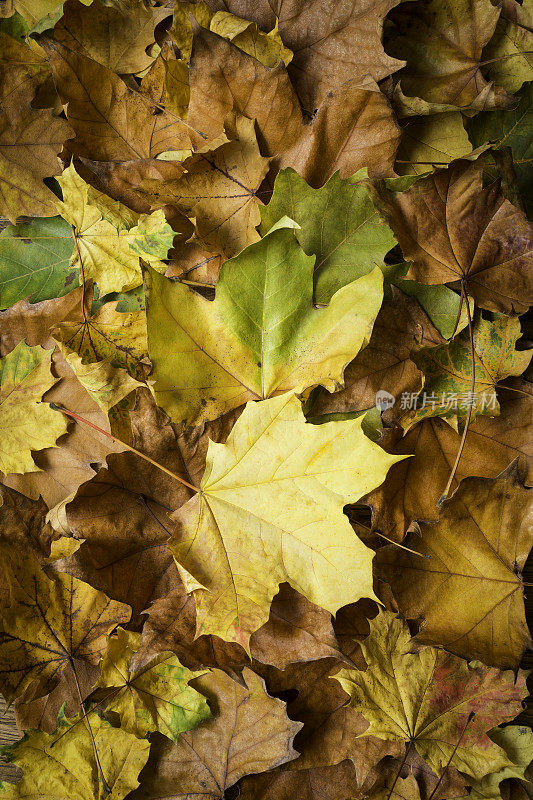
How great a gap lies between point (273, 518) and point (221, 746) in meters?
0.37

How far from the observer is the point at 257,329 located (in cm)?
77

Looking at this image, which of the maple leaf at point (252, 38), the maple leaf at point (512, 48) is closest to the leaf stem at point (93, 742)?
the maple leaf at point (252, 38)

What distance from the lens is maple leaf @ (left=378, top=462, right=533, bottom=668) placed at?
797 mm

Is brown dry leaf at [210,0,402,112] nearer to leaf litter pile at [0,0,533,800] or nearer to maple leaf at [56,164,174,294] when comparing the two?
leaf litter pile at [0,0,533,800]

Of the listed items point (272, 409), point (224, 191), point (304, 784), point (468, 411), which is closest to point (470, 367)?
point (468, 411)

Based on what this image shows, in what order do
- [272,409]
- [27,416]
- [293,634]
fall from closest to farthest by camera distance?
[272,409], [293,634], [27,416]

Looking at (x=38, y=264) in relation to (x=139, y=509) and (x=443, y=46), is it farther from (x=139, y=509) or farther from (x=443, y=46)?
(x=443, y=46)

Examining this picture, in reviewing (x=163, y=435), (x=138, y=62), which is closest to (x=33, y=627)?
(x=163, y=435)

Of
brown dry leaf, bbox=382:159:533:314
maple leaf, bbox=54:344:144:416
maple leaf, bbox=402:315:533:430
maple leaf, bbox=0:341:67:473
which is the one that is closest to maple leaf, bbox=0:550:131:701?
maple leaf, bbox=0:341:67:473

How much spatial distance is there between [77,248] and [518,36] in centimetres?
71

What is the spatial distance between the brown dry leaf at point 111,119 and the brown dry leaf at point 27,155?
0.06 meters

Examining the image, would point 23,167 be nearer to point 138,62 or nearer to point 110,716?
point 138,62

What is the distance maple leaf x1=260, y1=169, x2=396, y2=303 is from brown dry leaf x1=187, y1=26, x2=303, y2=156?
11 centimetres

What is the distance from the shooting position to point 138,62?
0.93 metres
